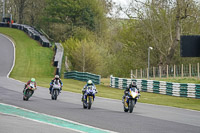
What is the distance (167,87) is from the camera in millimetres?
34844

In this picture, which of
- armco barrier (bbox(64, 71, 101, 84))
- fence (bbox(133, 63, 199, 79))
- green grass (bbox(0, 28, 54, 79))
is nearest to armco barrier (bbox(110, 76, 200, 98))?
armco barrier (bbox(64, 71, 101, 84))

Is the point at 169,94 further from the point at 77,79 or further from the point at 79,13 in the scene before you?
the point at 79,13

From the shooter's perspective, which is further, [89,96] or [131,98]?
[89,96]

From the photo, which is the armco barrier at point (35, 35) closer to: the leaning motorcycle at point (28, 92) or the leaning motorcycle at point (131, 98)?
the leaning motorcycle at point (28, 92)

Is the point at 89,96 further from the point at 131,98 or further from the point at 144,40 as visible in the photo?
the point at 144,40

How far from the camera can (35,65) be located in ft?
174

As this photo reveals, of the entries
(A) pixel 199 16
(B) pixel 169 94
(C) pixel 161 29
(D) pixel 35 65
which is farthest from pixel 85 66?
(B) pixel 169 94

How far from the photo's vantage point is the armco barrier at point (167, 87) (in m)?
31.9

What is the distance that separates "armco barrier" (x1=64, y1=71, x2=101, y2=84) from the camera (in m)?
44.0

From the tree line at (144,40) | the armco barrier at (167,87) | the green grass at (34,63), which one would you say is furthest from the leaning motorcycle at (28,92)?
the tree line at (144,40)

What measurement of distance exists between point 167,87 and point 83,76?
1307 cm

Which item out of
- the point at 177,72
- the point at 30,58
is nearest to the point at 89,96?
the point at 177,72

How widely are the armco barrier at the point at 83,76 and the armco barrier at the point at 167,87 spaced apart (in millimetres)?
2811

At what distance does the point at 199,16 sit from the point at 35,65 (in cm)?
2020
